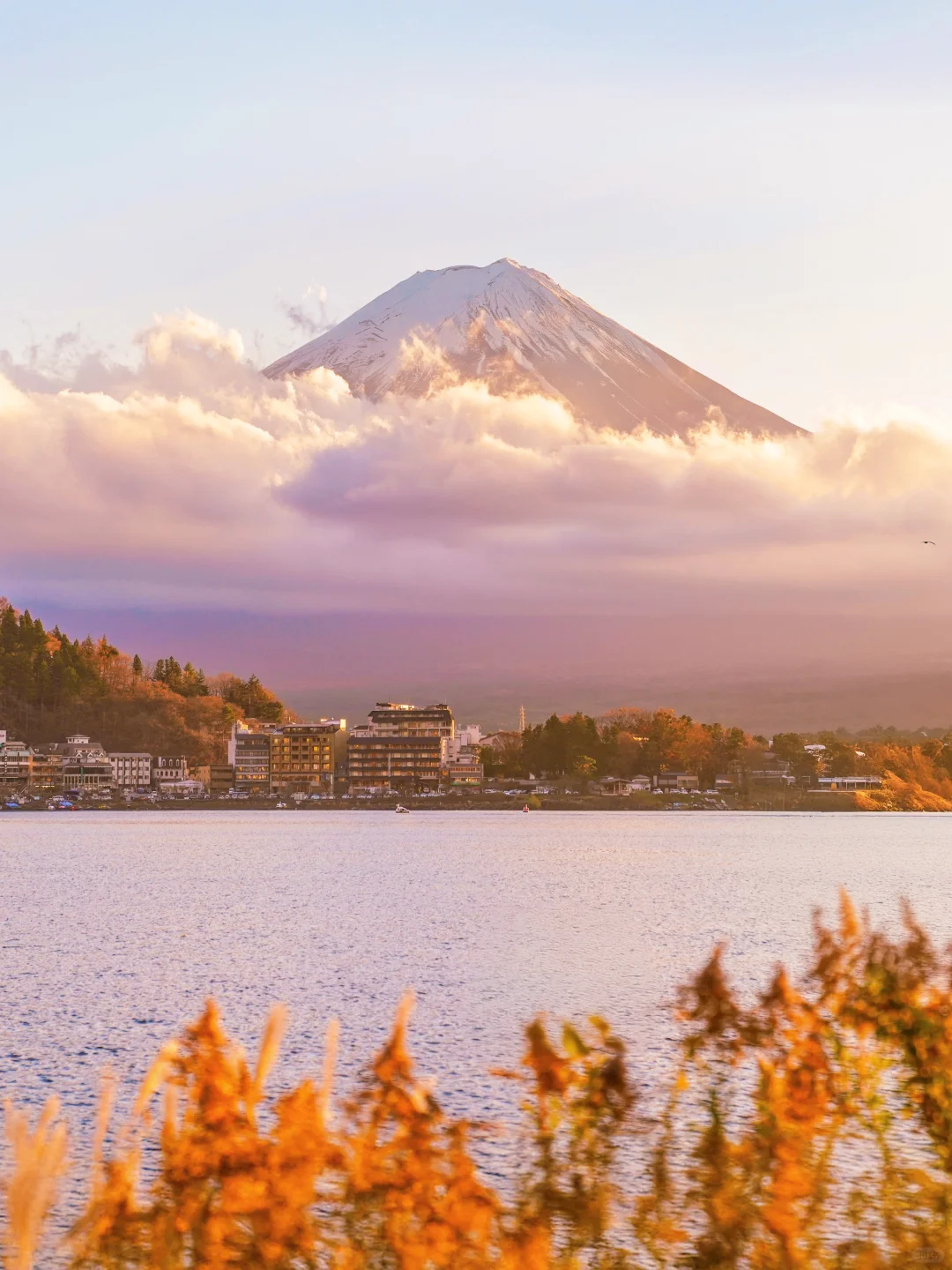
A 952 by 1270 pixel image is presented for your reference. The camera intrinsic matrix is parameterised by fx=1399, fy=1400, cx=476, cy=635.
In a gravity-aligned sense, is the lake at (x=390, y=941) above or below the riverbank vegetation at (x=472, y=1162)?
below

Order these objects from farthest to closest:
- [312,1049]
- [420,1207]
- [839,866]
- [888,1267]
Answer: [839,866], [312,1049], [888,1267], [420,1207]

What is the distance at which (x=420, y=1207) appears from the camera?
6.59m

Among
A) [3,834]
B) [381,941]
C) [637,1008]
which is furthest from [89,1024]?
[3,834]

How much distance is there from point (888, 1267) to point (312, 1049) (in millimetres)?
17175

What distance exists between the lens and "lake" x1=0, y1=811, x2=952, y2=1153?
24.5 meters

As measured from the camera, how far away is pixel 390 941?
149ft

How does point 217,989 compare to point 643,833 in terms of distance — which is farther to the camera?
point 643,833

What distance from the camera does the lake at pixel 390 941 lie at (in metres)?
24.5

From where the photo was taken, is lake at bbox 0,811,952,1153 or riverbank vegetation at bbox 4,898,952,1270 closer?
riverbank vegetation at bbox 4,898,952,1270

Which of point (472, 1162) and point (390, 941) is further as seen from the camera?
point (390, 941)

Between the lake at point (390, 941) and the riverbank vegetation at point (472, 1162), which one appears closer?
the riverbank vegetation at point (472, 1162)

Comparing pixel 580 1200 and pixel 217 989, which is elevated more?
pixel 580 1200

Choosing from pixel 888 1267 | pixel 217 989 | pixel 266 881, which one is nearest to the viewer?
pixel 888 1267

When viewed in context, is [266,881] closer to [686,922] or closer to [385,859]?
[385,859]
